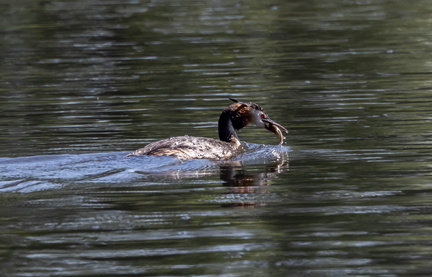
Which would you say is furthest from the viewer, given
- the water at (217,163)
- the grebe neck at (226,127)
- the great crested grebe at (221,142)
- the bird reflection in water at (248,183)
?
the grebe neck at (226,127)

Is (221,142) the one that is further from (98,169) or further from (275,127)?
(98,169)

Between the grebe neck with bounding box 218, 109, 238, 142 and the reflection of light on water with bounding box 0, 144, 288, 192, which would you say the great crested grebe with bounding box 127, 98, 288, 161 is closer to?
the grebe neck with bounding box 218, 109, 238, 142

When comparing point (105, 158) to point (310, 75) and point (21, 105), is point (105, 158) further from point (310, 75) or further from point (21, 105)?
point (310, 75)

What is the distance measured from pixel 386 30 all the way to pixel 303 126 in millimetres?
12340

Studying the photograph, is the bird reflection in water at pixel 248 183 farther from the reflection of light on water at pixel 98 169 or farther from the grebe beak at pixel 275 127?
the grebe beak at pixel 275 127

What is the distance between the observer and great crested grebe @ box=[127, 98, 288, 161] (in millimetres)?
12438

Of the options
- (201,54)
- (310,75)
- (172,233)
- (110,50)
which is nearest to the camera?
(172,233)

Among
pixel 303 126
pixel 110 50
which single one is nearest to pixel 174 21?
pixel 110 50

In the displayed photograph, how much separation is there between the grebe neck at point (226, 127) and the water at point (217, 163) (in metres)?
0.38

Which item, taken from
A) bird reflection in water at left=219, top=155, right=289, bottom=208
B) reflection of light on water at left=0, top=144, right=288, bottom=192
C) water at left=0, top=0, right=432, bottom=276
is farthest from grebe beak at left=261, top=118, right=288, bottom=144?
bird reflection in water at left=219, top=155, right=289, bottom=208

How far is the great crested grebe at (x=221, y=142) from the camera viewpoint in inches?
490

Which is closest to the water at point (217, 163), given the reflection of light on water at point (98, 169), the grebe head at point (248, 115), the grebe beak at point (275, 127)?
the reflection of light on water at point (98, 169)

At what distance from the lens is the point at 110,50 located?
82.3 ft

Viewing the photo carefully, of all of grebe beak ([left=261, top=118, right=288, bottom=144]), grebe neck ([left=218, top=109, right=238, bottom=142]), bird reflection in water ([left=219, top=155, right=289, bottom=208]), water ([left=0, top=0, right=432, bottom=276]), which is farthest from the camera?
grebe neck ([left=218, top=109, right=238, bottom=142])
